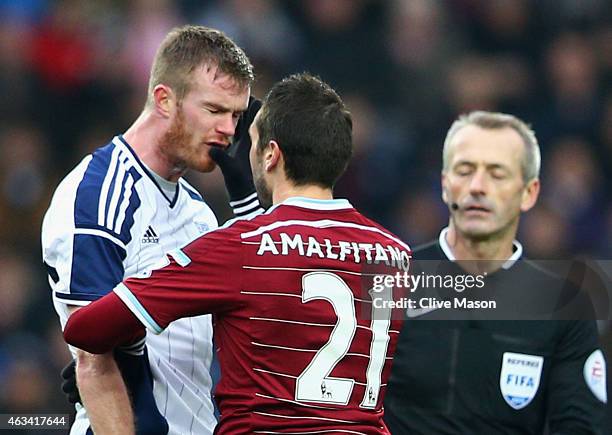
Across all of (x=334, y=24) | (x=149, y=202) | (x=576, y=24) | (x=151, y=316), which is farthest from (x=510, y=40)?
(x=151, y=316)

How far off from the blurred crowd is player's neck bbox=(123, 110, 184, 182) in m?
3.99

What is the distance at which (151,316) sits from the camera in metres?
3.73

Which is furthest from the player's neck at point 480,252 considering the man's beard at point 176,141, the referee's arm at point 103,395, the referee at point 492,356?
the referee's arm at point 103,395

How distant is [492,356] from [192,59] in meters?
1.68

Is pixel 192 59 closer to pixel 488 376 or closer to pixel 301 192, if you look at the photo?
pixel 301 192

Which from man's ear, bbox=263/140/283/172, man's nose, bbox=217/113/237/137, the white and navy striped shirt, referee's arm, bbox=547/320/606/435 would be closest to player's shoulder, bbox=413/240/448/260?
referee's arm, bbox=547/320/606/435

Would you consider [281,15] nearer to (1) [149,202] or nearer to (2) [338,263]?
(1) [149,202]

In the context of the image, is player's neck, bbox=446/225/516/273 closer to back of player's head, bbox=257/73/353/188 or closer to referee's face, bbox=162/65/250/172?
referee's face, bbox=162/65/250/172

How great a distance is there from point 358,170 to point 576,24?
8.90 ft

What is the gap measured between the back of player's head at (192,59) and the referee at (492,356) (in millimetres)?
1214

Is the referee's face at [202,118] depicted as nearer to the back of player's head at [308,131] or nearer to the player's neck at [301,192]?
the back of player's head at [308,131]

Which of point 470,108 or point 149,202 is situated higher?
point 470,108

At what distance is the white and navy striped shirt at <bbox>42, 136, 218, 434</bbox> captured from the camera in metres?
4.16
